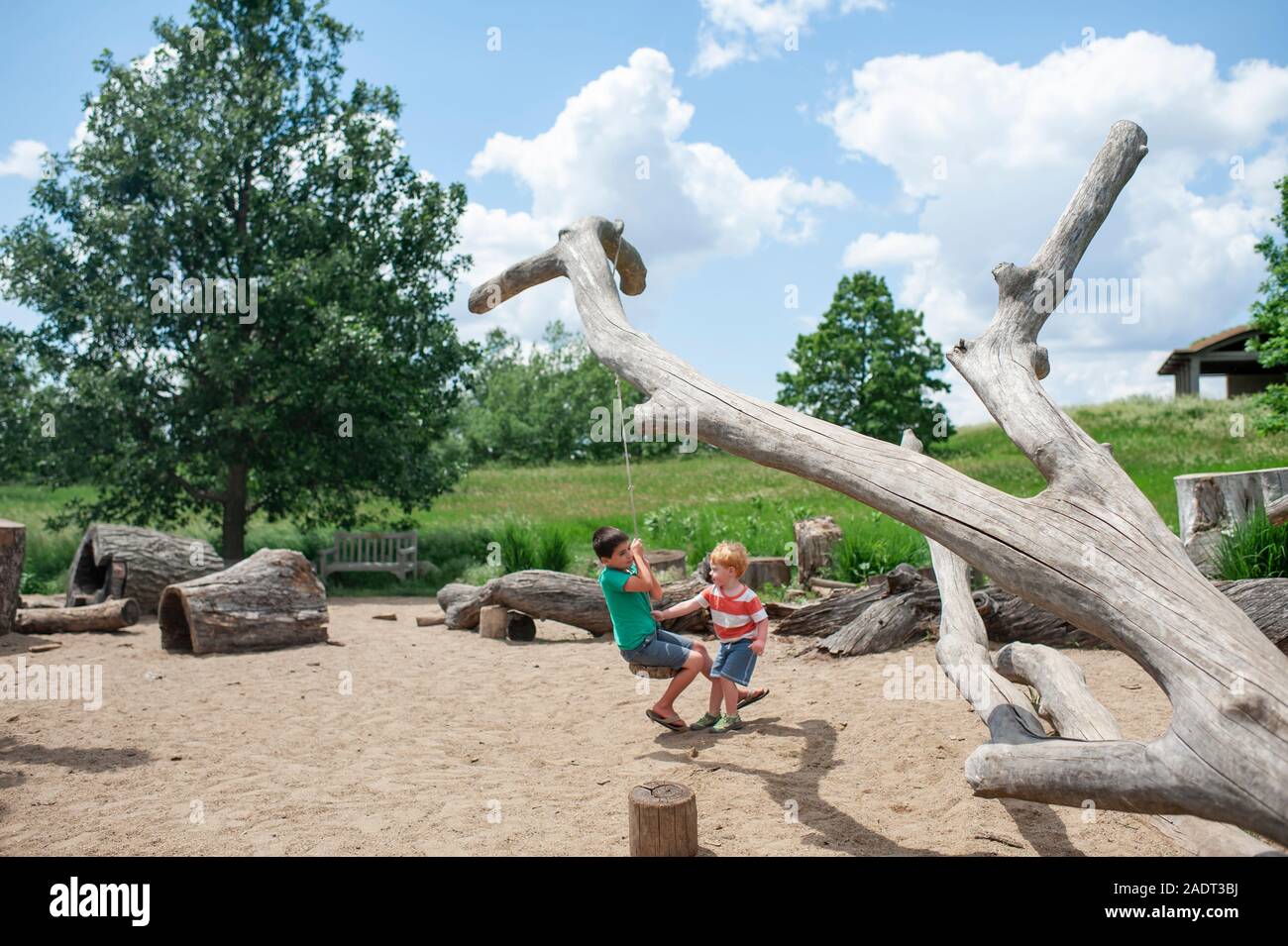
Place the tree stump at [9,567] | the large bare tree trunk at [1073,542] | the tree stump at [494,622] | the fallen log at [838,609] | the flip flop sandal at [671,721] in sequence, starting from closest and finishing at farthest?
the large bare tree trunk at [1073,542] → the flip flop sandal at [671,721] → the fallen log at [838,609] → the tree stump at [9,567] → the tree stump at [494,622]

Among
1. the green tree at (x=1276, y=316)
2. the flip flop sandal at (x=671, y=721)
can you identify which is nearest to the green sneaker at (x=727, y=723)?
the flip flop sandal at (x=671, y=721)

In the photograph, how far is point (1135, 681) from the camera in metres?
7.02

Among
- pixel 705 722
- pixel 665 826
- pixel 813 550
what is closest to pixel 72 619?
pixel 705 722

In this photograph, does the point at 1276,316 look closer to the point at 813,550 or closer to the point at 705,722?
the point at 813,550

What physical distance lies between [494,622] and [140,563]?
4564 millimetres

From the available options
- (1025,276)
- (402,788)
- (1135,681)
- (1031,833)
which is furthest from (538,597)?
(1025,276)

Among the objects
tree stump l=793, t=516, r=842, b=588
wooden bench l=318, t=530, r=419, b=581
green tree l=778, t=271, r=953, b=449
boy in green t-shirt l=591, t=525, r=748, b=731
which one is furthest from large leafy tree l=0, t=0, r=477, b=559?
green tree l=778, t=271, r=953, b=449

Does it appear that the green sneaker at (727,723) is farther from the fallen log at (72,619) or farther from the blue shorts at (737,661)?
the fallen log at (72,619)

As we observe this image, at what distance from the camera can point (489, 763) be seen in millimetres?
5688

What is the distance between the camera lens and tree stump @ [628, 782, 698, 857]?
3.79 metres

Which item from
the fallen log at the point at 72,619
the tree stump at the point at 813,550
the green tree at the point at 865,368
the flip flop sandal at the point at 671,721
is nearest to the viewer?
the flip flop sandal at the point at 671,721

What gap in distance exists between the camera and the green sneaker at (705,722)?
621 centimetres

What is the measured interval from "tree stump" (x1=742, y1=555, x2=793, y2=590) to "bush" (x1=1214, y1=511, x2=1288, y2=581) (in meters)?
4.67

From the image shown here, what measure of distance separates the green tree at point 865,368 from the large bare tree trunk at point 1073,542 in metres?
33.6
